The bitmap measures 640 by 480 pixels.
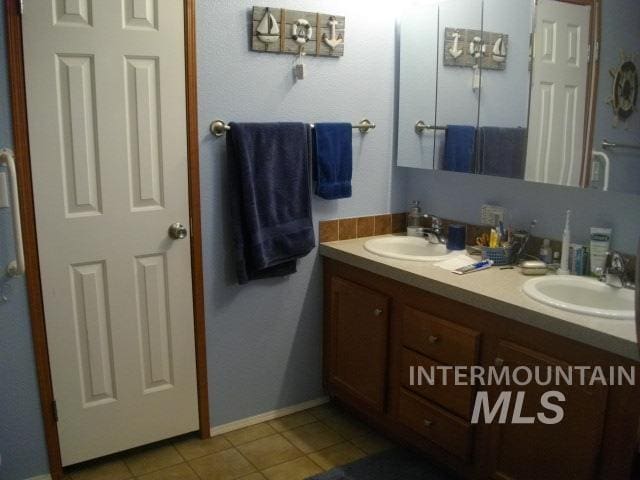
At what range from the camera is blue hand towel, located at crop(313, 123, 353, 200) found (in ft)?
8.39

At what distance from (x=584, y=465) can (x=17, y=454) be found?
1.94m

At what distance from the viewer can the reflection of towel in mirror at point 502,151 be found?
223 centimetres

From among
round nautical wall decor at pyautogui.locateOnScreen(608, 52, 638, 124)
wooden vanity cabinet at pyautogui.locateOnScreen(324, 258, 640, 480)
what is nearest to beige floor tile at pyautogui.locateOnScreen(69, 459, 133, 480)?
wooden vanity cabinet at pyautogui.locateOnScreen(324, 258, 640, 480)

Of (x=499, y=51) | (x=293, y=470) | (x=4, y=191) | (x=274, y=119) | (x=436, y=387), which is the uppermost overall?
(x=499, y=51)

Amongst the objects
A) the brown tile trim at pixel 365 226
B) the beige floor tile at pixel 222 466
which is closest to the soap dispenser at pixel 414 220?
the brown tile trim at pixel 365 226

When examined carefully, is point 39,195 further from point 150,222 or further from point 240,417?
point 240,417

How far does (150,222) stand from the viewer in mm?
2295

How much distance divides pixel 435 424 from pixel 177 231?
1231mm

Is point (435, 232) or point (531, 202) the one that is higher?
point (531, 202)

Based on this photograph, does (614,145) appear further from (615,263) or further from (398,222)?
(398,222)

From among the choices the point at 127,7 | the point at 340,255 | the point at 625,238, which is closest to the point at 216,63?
the point at 127,7

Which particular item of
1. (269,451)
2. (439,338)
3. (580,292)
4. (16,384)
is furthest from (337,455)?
(16,384)

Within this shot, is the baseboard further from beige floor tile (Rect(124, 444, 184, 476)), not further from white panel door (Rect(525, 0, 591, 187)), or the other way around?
white panel door (Rect(525, 0, 591, 187))

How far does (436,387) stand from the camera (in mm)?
2219
